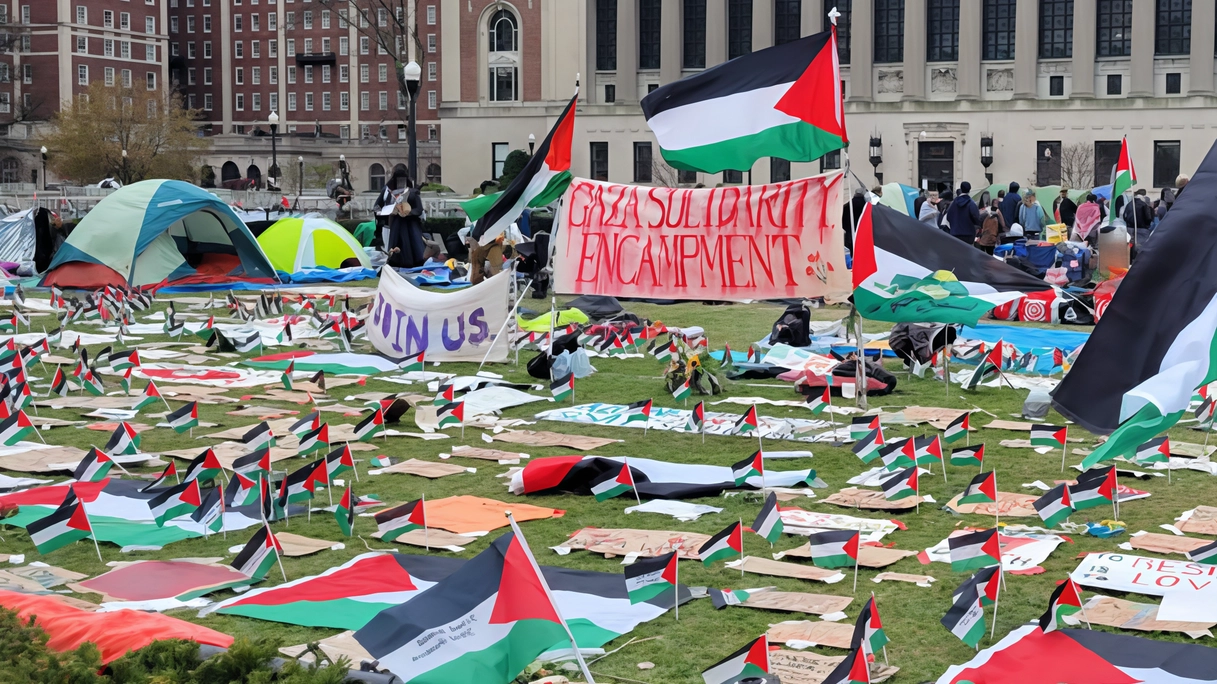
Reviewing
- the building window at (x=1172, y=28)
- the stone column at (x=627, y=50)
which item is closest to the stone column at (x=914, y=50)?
the building window at (x=1172, y=28)

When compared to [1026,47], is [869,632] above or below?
below

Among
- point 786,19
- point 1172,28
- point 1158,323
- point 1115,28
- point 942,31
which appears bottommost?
point 1158,323

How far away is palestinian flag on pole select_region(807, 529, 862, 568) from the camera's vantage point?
23.5ft

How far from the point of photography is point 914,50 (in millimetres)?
63125

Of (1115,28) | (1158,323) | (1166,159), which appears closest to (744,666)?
(1158,323)

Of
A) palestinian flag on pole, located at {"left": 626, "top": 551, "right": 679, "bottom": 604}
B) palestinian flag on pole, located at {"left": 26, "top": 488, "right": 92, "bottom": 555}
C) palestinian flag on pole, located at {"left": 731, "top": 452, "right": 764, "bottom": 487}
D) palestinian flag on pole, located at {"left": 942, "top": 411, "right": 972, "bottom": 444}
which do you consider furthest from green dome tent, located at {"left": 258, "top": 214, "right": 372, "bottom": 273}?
palestinian flag on pole, located at {"left": 626, "top": 551, "right": 679, "bottom": 604}

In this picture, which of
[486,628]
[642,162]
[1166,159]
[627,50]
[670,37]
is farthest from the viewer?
[642,162]

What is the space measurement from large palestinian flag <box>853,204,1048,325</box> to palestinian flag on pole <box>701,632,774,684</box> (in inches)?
250

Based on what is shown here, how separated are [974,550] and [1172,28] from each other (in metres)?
59.7

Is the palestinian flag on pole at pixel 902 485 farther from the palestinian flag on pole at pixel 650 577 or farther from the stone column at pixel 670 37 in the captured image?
the stone column at pixel 670 37

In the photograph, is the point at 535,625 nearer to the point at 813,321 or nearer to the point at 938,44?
the point at 813,321

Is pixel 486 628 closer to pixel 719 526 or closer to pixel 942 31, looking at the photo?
pixel 719 526

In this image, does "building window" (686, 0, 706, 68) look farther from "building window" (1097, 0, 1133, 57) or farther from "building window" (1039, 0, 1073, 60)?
"building window" (1097, 0, 1133, 57)

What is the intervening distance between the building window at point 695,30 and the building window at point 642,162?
440 centimetres
